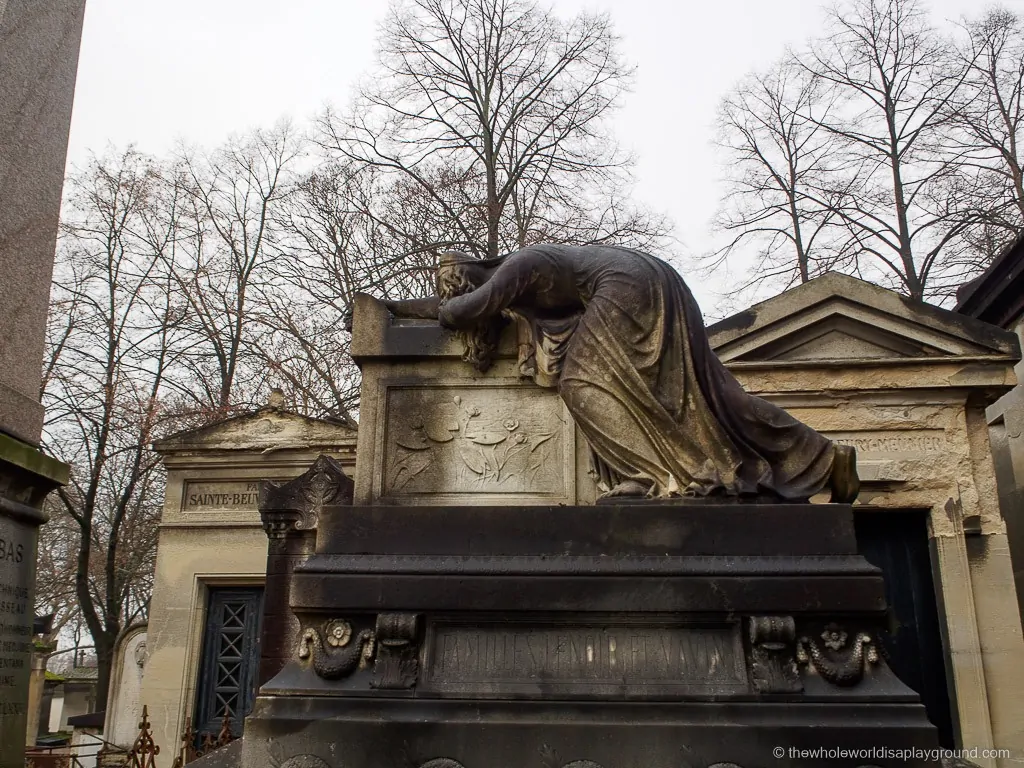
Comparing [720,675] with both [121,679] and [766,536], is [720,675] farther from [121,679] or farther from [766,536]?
[121,679]

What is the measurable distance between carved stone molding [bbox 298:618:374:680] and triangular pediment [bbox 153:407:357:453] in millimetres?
6785

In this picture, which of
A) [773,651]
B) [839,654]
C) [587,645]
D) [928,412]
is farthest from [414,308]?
[928,412]

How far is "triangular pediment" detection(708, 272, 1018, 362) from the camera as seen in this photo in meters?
9.44

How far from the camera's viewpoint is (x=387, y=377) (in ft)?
17.5

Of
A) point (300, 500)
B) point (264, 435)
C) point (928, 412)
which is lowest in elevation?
point (300, 500)

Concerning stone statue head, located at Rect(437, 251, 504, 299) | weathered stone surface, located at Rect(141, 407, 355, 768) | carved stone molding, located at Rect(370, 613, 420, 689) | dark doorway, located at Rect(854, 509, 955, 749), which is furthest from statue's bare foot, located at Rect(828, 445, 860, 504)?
weathered stone surface, located at Rect(141, 407, 355, 768)

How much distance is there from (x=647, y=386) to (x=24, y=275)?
4.65 meters

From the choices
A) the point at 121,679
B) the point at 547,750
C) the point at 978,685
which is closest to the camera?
the point at 547,750

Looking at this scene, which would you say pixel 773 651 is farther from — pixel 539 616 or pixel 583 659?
pixel 539 616

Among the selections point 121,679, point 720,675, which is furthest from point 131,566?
point 720,675

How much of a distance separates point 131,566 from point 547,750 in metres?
21.1

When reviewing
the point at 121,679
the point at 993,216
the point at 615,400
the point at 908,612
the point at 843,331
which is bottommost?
the point at 121,679

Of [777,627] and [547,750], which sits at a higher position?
[777,627]

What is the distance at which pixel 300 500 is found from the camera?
8.16 metres
